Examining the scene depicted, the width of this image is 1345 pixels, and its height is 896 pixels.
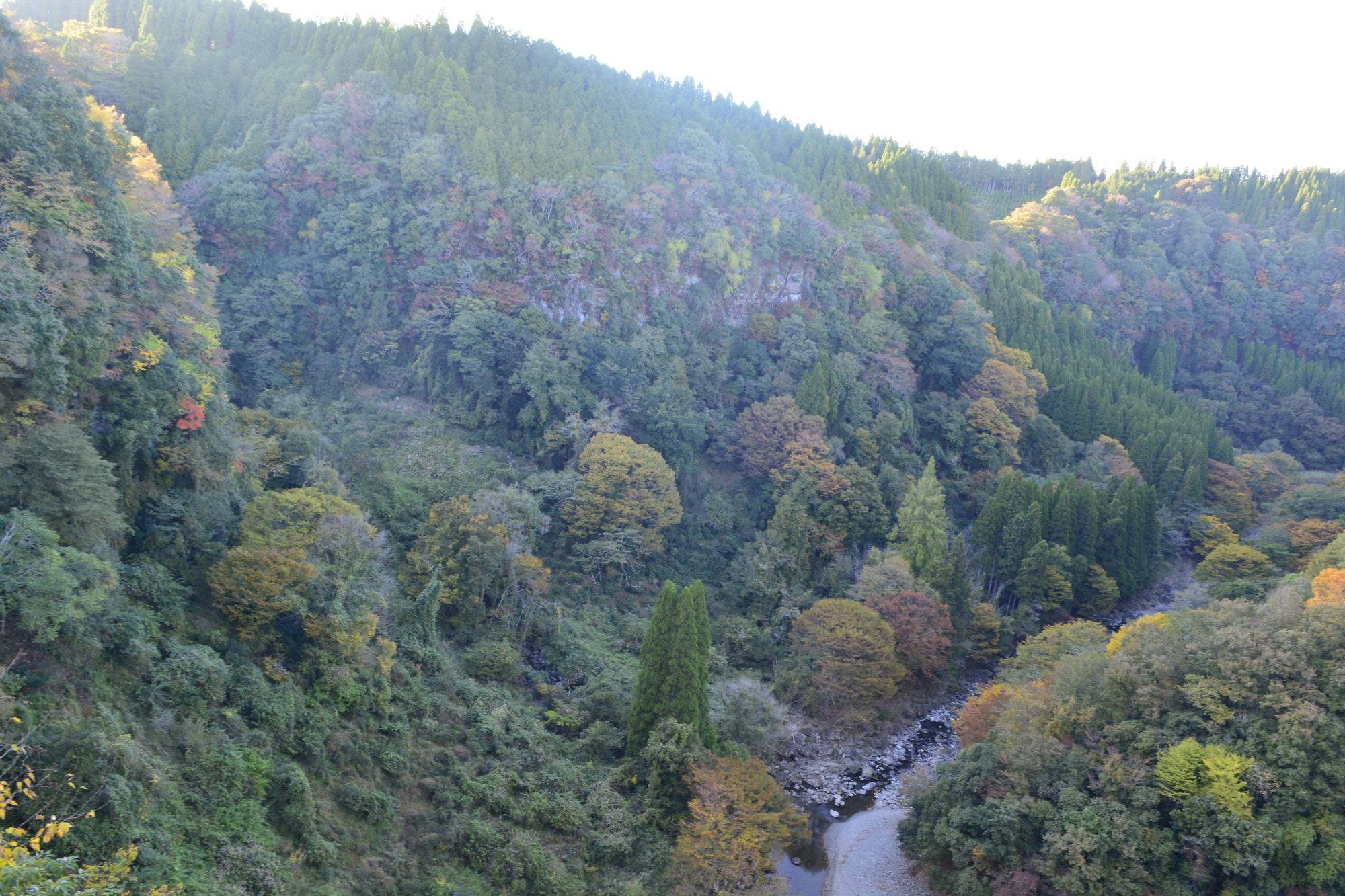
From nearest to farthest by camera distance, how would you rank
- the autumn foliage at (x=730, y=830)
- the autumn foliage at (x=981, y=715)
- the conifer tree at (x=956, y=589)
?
the autumn foliage at (x=730, y=830), the autumn foliage at (x=981, y=715), the conifer tree at (x=956, y=589)

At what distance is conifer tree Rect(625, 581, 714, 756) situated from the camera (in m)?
32.4

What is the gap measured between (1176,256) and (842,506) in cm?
8408

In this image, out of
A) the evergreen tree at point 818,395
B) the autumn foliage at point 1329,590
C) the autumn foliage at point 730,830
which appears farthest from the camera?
the evergreen tree at point 818,395

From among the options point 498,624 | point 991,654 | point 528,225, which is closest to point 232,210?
point 528,225

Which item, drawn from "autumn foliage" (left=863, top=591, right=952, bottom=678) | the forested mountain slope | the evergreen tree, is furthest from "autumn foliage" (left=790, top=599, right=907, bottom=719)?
the evergreen tree

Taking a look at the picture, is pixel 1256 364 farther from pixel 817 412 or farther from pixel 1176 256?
pixel 817 412

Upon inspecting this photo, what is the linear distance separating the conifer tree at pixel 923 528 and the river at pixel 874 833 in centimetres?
768

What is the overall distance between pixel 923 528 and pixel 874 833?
67.3 feet

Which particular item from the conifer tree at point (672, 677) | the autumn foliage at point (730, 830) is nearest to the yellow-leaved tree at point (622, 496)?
the conifer tree at point (672, 677)

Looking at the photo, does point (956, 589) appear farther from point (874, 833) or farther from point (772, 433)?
point (874, 833)

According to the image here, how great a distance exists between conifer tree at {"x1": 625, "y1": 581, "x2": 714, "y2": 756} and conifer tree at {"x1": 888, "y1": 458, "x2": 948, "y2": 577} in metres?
20.4

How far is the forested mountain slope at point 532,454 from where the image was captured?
23.0m

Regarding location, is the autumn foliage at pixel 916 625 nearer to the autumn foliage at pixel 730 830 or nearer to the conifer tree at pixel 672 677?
the conifer tree at pixel 672 677

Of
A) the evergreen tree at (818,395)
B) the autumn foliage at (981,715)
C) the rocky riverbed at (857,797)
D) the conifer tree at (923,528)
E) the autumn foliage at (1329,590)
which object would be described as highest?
the autumn foliage at (1329,590)
